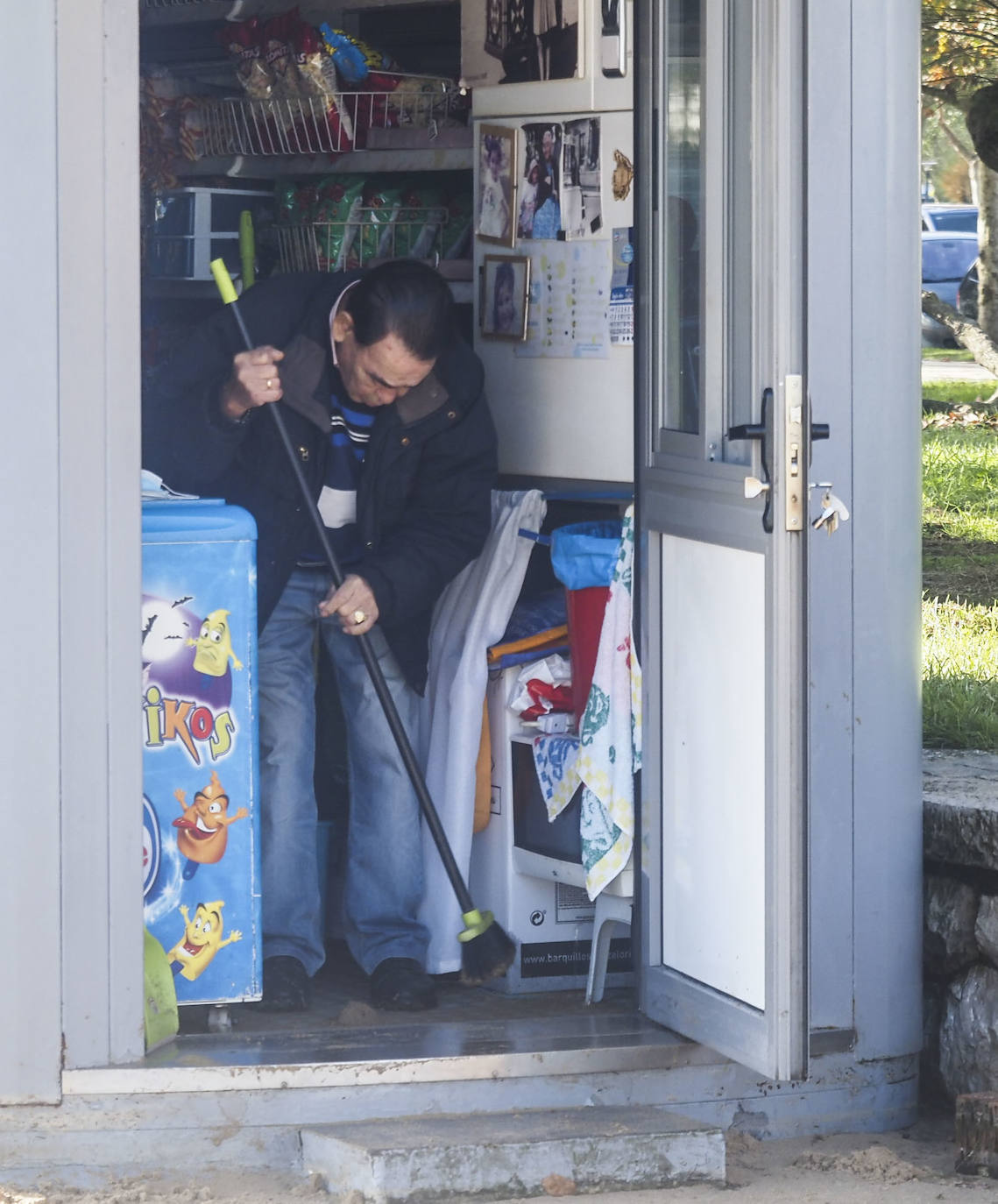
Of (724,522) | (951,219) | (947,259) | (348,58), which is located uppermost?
(951,219)

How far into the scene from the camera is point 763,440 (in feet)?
10.5

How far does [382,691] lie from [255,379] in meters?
0.74

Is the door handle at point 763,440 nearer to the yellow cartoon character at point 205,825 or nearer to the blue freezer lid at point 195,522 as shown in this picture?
the blue freezer lid at point 195,522

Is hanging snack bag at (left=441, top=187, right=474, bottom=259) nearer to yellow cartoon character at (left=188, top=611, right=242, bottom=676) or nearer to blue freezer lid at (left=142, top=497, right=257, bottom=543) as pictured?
blue freezer lid at (left=142, top=497, right=257, bottom=543)

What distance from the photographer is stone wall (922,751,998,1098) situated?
3.86 meters

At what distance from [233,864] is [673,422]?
4.01 feet

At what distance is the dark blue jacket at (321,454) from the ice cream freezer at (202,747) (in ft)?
1.34

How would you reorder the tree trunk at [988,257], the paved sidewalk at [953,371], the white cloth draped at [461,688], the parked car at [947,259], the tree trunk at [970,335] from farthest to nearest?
the parked car at [947,259]
the paved sidewalk at [953,371]
the tree trunk at [988,257]
the tree trunk at [970,335]
the white cloth draped at [461,688]

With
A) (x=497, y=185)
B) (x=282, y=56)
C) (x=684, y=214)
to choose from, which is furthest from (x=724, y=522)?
Result: (x=282, y=56)

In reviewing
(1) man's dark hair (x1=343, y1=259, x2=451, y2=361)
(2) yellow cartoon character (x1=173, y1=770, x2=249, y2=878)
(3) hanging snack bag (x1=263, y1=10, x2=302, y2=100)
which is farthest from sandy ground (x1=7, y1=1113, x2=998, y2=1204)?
(3) hanging snack bag (x1=263, y1=10, x2=302, y2=100)

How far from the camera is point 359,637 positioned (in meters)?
4.05

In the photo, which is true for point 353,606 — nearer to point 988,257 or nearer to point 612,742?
point 612,742

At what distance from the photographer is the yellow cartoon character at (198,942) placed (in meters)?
3.60

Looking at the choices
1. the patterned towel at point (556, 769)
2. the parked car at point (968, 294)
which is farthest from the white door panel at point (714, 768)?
the parked car at point (968, 294)
